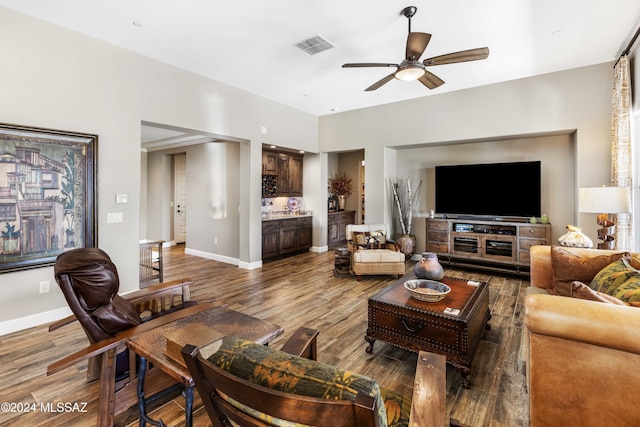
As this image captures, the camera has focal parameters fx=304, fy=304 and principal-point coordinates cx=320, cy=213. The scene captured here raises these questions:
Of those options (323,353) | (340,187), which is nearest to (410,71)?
(323,353)

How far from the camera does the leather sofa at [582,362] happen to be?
54.3 inches

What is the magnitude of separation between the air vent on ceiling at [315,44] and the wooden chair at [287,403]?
144 inches

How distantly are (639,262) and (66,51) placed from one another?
5672 mm

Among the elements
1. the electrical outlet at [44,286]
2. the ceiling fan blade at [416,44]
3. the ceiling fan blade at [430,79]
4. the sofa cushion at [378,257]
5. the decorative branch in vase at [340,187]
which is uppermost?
the ceiling fan blade at [416,44]

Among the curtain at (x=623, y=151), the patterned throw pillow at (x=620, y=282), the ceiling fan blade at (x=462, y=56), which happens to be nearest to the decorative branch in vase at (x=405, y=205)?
the curtain at (x=623, y=151)

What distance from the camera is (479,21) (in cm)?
326

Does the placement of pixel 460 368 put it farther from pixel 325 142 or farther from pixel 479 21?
pixel 325 142

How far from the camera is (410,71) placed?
324 centimetres

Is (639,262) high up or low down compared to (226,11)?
down

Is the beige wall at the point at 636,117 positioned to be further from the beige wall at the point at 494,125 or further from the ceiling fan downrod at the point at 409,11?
the ceiling fan downrod at the point at 409,11

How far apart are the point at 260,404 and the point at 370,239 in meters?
4.66

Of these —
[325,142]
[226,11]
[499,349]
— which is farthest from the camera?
[325,142]

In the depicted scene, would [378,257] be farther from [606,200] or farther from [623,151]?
[623,151]

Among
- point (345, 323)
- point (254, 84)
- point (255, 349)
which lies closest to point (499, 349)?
point (345, 323)
